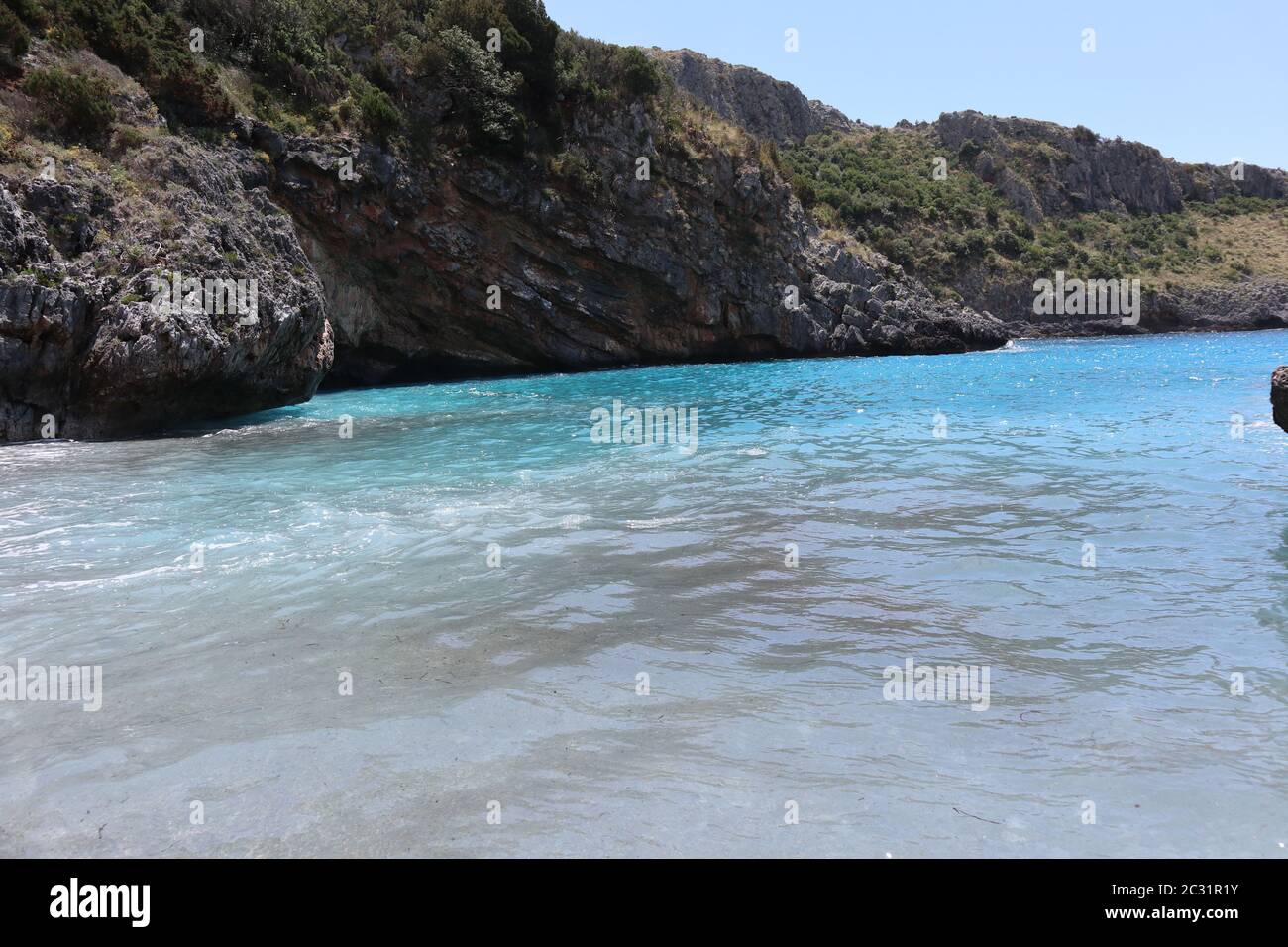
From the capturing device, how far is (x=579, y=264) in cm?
3812

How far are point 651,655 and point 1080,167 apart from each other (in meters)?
104

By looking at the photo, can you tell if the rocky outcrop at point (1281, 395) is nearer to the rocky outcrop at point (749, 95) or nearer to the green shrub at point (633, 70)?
the green shrub at point (633, 70)

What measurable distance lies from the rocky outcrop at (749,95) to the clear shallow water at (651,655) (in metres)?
87.9

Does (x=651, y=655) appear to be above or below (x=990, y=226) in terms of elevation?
below

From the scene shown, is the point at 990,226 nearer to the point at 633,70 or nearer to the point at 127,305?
the point at 633,70

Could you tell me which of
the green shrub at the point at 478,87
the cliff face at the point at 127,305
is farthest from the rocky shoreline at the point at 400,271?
the green shrub at the point at 478,87

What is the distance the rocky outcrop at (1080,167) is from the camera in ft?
287

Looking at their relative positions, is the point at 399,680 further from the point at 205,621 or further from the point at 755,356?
the point at 755,356

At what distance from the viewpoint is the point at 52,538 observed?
27.1ft

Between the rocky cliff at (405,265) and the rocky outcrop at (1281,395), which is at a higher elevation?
the rocky cliff at (405,265)

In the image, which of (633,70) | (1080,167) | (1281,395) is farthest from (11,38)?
(1080,167)
